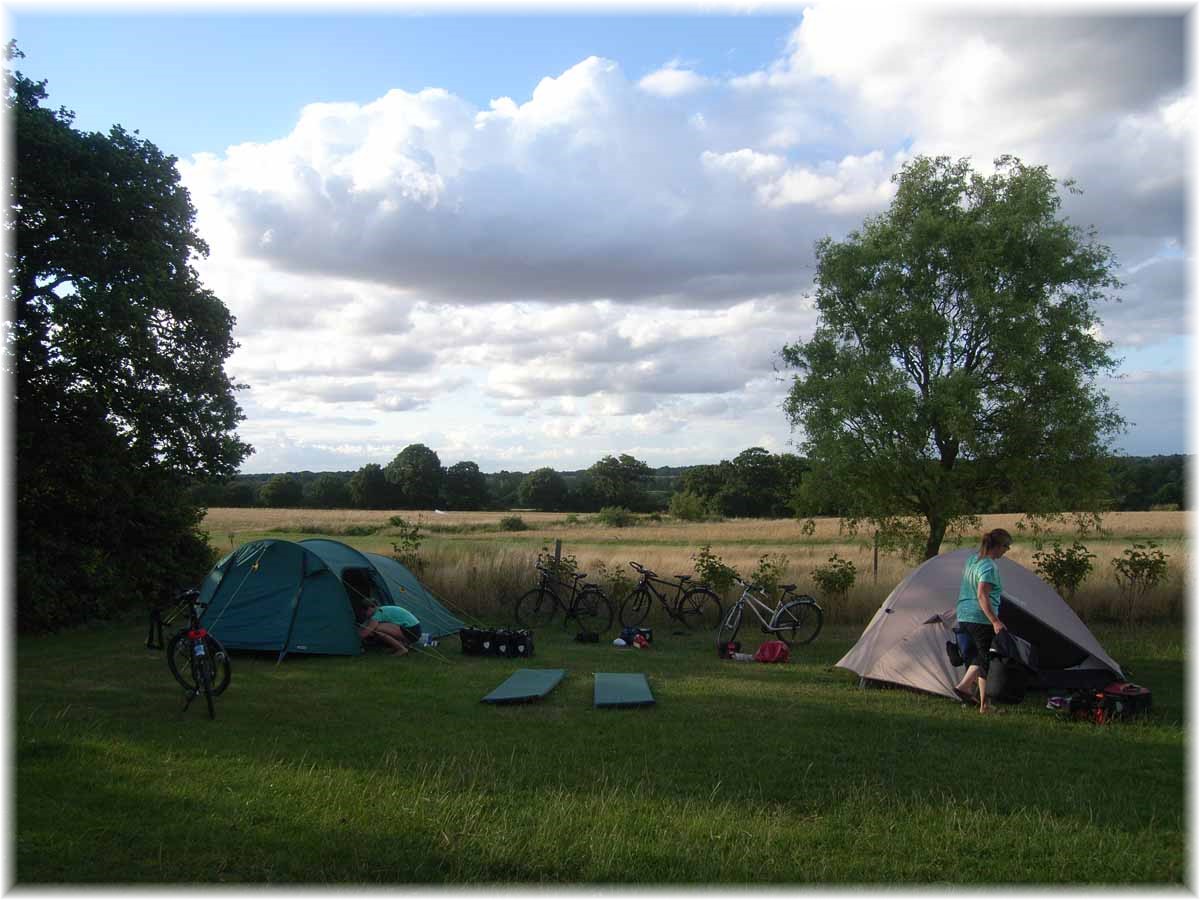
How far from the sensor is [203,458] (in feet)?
50.4

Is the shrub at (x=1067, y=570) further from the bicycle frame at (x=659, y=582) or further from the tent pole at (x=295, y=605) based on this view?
the tent pole at (x=295, y=605)

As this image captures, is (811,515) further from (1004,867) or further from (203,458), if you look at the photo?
(1004,867)

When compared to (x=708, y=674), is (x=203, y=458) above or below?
above

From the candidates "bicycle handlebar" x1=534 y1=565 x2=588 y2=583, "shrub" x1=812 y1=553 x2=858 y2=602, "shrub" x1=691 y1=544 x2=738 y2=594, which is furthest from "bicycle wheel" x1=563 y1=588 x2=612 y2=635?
"shrub" x1=812 y1=553 x2=858 y2=602

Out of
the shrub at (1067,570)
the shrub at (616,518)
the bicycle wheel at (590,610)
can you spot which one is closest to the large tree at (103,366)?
the bicycle wheel at (590,610)

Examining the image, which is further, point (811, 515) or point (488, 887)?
point (811, 515)

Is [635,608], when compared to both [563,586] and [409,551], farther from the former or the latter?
[409,551]

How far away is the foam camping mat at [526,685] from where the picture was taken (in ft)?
26.8

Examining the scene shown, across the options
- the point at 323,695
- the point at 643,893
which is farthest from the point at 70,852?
the point at 323,695

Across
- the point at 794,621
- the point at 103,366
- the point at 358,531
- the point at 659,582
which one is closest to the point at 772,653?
the point at 794,621

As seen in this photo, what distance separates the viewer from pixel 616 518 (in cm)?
4888

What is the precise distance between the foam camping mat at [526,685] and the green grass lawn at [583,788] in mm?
181

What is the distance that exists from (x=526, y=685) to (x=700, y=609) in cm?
631

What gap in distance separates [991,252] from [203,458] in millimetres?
12736
